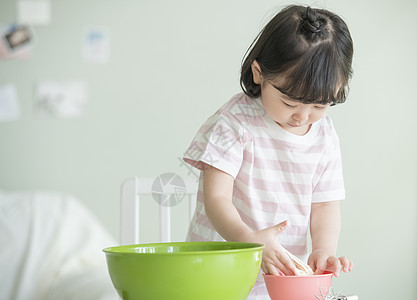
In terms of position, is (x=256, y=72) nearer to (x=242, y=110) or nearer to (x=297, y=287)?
(x=242, y=110)

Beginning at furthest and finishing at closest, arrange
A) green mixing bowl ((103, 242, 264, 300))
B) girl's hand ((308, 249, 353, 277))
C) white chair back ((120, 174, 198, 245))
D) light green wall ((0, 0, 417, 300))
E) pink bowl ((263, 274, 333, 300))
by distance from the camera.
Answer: light green wall ((0, 0, 417, 300)), white chair back ((120, 174, 198, 245)), girl's hand ((308, 249, 353, 277)), pink bowl ((263, 274, 333, 300)), green mixing bowl ((103, 242, 264, 300))

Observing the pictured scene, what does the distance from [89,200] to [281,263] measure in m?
1.86

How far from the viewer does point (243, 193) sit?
3.41 feet

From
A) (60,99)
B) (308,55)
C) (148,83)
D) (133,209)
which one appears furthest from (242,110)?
(60,99)

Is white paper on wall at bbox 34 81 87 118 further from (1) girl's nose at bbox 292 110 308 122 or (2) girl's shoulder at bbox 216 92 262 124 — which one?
(1) girl's nose at bbox 292 110 308 122

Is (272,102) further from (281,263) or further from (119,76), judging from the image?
(119,76)

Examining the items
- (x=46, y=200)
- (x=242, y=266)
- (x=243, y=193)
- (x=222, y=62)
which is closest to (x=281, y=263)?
(x=242, y=266)

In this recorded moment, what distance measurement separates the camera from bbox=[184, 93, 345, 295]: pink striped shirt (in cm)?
102

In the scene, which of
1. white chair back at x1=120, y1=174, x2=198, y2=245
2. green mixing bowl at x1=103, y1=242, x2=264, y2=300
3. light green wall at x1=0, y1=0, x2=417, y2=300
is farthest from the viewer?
light green wall at x1=0, y1=0, x2=417, y2=300

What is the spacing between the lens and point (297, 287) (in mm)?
717

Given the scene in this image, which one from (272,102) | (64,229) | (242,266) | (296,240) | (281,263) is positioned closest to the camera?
(242,266)

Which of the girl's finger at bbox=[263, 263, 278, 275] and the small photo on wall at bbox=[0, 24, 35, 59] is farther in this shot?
the small photo on wall at bbox=[0, 24, 35, 59]

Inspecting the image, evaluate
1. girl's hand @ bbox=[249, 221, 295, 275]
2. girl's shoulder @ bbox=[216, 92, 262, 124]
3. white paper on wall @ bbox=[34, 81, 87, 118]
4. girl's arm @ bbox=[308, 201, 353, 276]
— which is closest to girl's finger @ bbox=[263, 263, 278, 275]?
girl's hand @ bbox=[249, 221, 295, 275]

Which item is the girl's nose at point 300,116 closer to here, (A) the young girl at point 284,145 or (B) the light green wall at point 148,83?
(A) the young girl at point 284,145
